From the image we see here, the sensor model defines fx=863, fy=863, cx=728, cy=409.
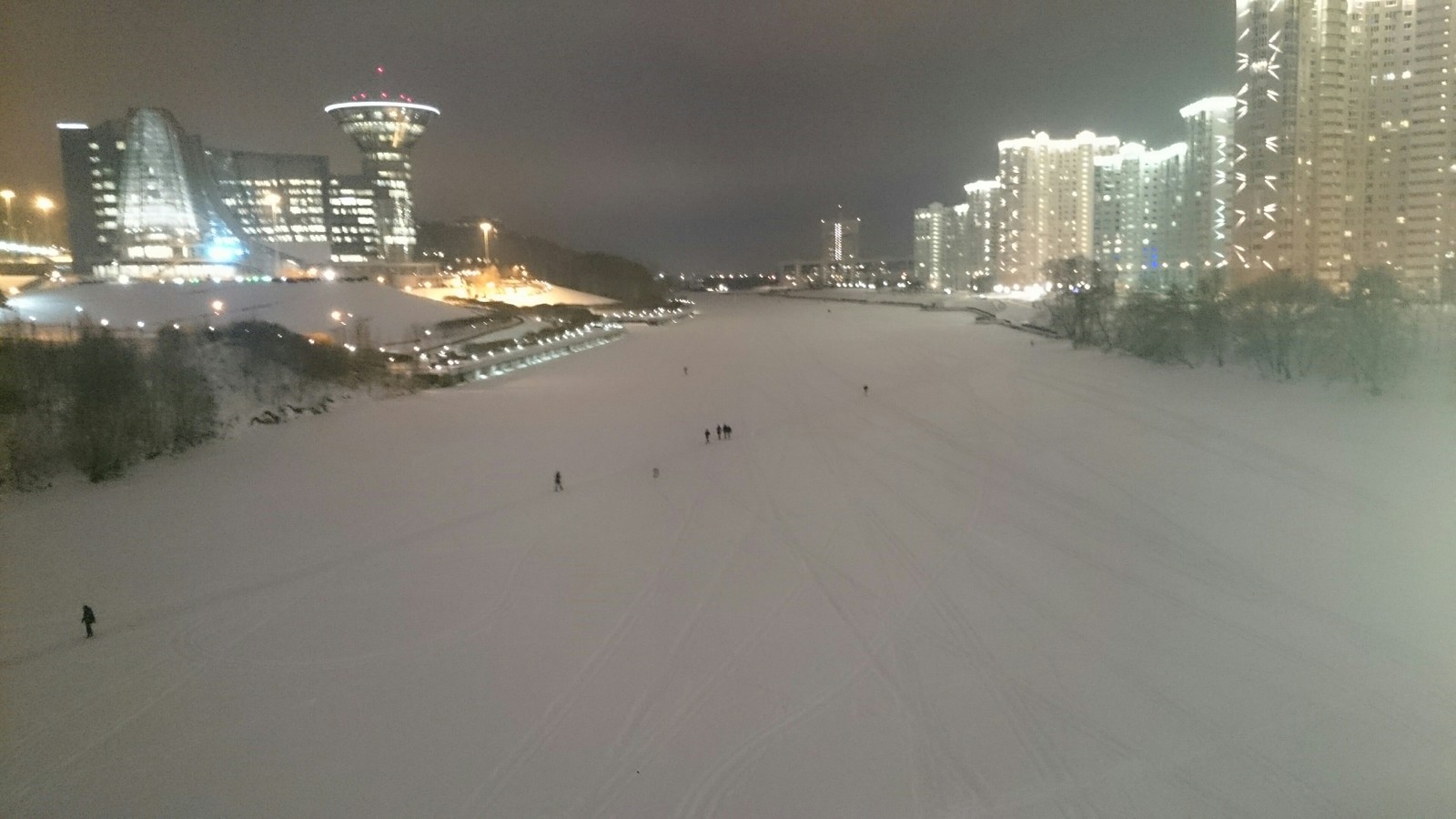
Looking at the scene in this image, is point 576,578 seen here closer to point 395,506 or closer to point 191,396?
point 395,506

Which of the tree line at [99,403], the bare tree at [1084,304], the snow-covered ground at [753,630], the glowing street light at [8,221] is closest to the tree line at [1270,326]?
the bare tree at [1084,304]

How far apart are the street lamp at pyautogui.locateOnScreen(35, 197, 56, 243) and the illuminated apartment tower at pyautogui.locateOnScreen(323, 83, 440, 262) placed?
2199 cm

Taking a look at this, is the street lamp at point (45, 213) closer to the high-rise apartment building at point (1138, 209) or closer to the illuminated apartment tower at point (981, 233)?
the high-rise apartment building at point (1138, 209)

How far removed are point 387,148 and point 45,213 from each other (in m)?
25.9

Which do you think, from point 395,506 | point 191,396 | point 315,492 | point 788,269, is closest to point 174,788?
point 395,506

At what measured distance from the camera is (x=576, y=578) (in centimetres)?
684

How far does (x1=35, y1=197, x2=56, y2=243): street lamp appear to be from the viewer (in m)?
37.8

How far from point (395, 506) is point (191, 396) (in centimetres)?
457

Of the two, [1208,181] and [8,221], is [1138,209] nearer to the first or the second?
[1208,181]

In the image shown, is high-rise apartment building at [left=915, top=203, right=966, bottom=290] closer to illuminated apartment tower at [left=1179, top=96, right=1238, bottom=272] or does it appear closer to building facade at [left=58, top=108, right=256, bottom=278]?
illuminated apartment tower at [left=1179, top=96, right=1238, bottom=272]

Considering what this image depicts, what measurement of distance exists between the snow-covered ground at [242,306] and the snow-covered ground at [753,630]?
1200 centimetres

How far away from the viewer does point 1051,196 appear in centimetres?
6259

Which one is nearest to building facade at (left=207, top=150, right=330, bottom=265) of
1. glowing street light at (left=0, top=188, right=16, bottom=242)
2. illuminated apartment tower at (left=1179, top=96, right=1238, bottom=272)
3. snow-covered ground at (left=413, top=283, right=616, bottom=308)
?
snow-covered ground at (left=413, top=283, right=616, bottom=308)

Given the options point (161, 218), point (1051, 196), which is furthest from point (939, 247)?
point (161, 218)
